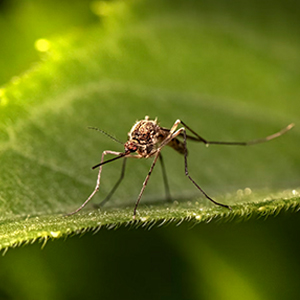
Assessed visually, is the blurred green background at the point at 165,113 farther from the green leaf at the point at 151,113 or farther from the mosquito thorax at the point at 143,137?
the mosquito thorax at the point at 143,137

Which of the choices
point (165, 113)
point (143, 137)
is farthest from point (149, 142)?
point (165, 113)

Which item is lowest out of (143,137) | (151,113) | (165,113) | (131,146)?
(131,146)

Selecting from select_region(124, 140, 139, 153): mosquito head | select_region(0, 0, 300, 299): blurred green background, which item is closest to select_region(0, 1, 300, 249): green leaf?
select_region(0, 0, 300, 299): blurred green background

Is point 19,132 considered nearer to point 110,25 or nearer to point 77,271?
point 77,271

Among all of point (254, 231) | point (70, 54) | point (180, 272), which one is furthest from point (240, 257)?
A: point (70, 54)

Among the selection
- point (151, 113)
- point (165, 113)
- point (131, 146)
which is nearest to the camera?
point (131, 146)

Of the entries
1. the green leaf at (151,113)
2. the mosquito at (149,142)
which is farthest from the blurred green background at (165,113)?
the mosquito at (149,142)

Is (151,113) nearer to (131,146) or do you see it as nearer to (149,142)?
(149,142)

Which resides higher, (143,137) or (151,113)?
(151,113)

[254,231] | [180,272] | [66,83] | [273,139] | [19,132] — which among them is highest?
[273,139]
